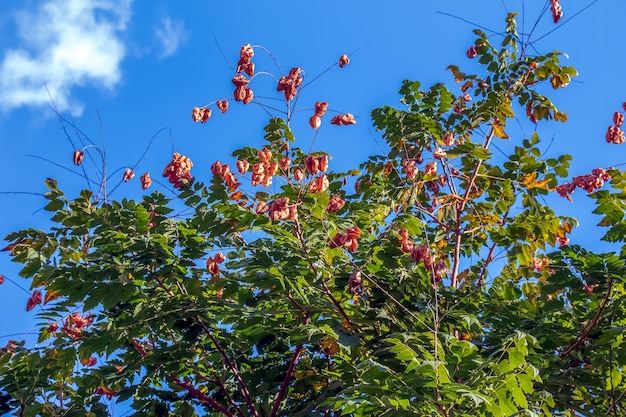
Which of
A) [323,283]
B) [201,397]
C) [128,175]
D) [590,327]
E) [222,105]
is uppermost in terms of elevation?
[222,105]

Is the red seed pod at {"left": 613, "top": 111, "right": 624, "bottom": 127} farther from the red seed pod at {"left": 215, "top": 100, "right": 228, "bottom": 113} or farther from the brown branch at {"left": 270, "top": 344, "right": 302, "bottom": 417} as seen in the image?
the brown branch at {"left": 270, "top": 344, "right": 302, "bottom": 417}

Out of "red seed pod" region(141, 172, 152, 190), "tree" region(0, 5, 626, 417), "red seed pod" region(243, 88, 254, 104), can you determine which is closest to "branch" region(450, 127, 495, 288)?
"tree" region(0, 5, 626, 417)

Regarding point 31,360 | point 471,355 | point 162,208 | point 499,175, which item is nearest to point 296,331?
point 471,355

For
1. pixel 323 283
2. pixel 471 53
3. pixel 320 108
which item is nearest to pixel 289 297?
pixel 323 283

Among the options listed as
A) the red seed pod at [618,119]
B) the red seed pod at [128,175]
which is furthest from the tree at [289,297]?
the red seed pod at [618,119]

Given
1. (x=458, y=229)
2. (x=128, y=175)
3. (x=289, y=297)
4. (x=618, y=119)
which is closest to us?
(x=289, y=297)

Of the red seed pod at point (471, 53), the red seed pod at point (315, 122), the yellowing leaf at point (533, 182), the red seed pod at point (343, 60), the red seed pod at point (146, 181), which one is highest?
the red seed pod at point (471, 53)

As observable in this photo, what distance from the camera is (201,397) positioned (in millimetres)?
4145

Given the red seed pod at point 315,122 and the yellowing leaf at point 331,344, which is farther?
the red seed pod at point 315,122

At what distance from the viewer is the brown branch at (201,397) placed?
162 inches

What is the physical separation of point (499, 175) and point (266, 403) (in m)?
2.19

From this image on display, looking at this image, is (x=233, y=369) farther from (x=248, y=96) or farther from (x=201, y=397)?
(x=248, y=96)

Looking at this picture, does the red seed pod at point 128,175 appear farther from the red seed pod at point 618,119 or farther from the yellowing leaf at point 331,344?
the red seed pod at point 618,119

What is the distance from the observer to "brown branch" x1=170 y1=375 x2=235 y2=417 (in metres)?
4.12
